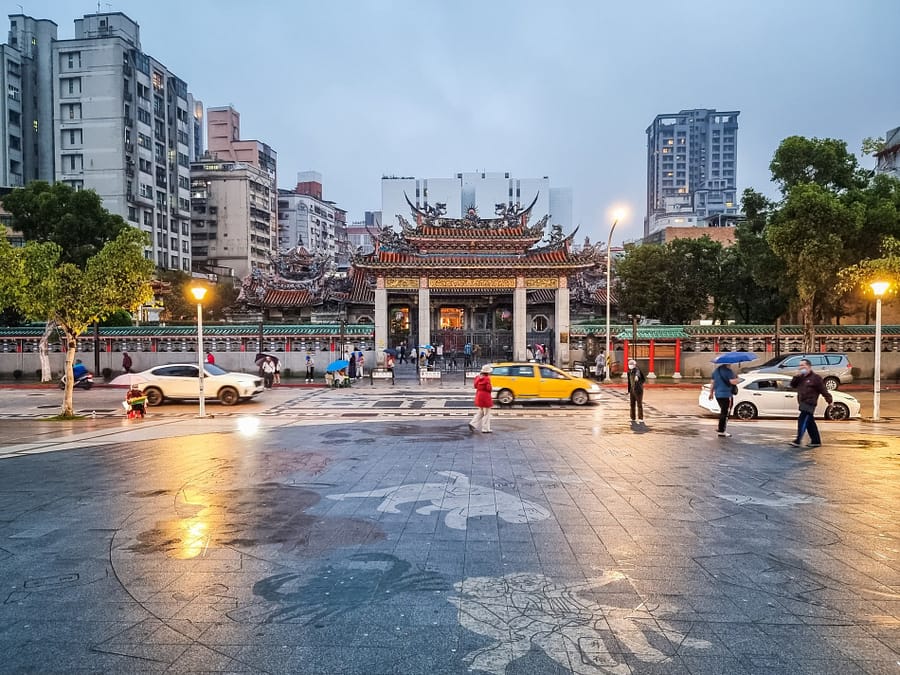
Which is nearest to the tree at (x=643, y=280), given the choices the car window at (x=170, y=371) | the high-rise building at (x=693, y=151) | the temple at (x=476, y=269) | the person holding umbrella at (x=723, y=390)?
the temple at (x=476, y=269)

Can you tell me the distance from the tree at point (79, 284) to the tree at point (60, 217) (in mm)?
14607

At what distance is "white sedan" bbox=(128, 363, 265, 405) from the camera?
19766 millimetres

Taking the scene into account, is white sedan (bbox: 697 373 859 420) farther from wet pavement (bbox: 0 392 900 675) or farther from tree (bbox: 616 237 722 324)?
tree (bbox: 616 237 722 324)

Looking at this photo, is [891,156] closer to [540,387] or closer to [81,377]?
[540,387]

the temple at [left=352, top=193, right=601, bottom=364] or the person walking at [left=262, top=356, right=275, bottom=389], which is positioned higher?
the temple at [left=352, top=193, right=601, bottom=364]

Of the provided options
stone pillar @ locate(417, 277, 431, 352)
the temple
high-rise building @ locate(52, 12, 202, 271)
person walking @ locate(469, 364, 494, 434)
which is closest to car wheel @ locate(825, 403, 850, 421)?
person walking @ locate(469, 364, 494, 434)

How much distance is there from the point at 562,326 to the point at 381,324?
1029 centimetres

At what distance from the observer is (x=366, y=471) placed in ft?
30.7

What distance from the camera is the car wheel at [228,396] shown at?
65.0ft

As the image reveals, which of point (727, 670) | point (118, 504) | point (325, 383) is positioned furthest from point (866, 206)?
point (118, 504)

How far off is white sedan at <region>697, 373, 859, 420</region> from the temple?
1576 centimetres

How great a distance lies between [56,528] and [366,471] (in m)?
4.20

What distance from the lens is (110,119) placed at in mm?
57844

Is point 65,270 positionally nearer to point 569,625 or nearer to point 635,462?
point 635,462
